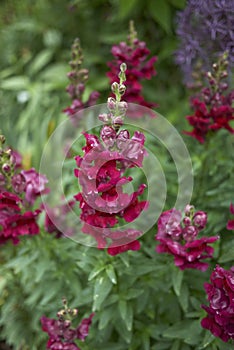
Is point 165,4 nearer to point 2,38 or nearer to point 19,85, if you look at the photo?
point 19,85

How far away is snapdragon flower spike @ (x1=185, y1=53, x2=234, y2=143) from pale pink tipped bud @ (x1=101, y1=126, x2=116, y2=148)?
0.66m

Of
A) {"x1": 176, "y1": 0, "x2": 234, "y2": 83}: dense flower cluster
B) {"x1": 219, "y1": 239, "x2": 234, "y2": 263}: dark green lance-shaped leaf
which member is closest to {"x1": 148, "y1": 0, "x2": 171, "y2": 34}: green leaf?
{"x1": 176, "y1": 0, "x2": 234, "y2": 83}: dense flower cluster

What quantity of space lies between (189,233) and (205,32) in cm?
103

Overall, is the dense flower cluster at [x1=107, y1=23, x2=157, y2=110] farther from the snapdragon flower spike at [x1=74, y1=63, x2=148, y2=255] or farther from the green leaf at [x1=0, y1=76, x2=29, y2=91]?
the green leaf at [x1=0, y1=76, x2=29, y2=91]

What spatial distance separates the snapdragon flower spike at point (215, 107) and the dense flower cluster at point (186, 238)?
47cm

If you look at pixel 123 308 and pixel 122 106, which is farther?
pixel 123 308

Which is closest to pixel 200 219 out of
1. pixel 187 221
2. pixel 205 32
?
pixel 187 221

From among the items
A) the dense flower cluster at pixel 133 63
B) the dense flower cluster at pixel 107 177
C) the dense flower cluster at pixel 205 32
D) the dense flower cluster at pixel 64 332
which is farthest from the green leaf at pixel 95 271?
the dense flower cluster at pixel 205 32

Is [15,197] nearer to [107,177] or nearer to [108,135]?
[107,177]

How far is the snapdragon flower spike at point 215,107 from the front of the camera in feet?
6.61

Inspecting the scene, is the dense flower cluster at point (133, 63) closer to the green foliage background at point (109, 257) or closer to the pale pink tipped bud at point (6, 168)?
the green foliage background at point (109, 257)

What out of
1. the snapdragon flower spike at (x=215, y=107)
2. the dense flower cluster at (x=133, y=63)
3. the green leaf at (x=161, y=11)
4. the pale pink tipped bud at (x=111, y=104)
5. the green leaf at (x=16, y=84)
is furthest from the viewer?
the green leaf at (x=16, y=84)

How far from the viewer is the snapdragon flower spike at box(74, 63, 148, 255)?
1476mm

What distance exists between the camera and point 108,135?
146cm
